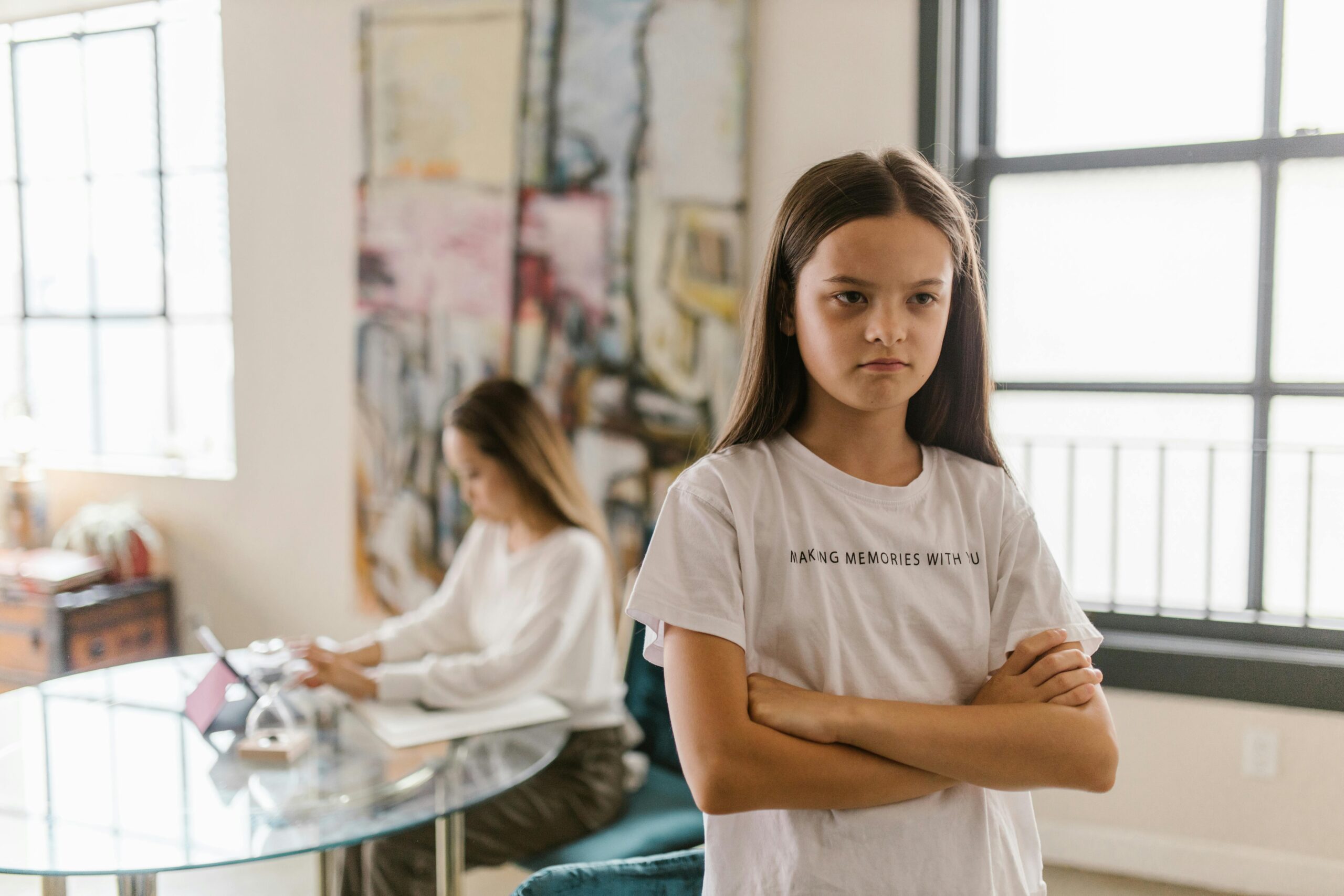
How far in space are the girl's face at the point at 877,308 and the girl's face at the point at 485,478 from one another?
1284 millimetres

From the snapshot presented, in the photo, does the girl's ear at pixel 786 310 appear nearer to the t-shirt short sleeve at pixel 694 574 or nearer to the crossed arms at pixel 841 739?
the t-shirt short sleeve at pixel 694 574

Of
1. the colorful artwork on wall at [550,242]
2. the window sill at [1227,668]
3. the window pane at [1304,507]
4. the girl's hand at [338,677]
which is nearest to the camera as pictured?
the girl's hand at [338,677]

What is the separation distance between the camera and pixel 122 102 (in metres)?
3.89

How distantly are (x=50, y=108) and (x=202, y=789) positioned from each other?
3562 mm

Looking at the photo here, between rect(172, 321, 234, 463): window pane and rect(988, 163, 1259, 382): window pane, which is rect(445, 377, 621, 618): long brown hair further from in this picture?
rect(172, 321, 234, 463): window pane

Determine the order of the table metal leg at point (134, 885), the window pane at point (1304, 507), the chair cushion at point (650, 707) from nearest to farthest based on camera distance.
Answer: the table metal leg at point (134, 885), the chair cushion at point (650, 707), the window pane at point (1304, 507)

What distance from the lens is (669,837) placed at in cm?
185

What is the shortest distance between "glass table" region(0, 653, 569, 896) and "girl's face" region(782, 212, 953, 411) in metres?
0.93

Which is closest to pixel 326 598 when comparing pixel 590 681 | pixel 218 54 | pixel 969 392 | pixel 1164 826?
pixel 590 681

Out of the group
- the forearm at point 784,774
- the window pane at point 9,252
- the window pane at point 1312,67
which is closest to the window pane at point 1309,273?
the window pane at point 1312,67

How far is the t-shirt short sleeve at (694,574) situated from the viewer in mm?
945

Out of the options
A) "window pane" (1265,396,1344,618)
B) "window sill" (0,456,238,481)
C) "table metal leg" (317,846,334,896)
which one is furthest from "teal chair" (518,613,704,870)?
"window sill" (0,456,238,481)

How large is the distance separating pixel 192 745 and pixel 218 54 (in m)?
2.91

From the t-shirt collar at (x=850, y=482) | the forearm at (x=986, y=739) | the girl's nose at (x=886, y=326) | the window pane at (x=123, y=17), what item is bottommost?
the forearm at (x=986, y=739)
